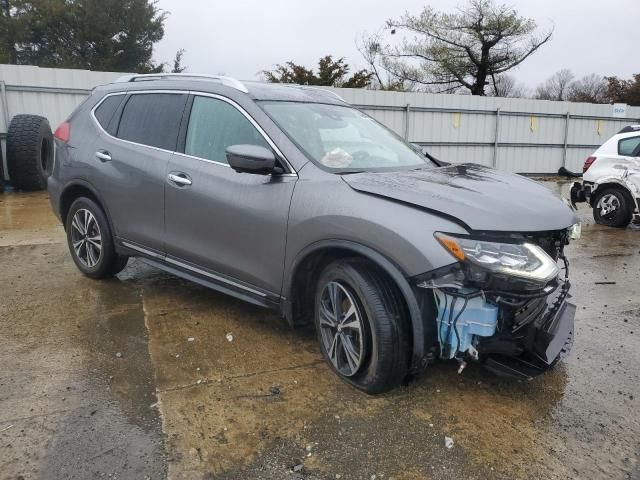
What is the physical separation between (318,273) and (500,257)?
1129mm

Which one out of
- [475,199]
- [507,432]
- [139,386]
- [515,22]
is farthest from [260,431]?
[515,22]

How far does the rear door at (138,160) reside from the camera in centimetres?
402

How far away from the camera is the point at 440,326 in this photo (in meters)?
2.73

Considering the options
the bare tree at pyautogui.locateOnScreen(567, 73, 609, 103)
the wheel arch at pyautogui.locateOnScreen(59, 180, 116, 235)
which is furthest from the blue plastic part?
the bare tree at pyautogui.locateOnScreen(567, 73, 609, 103)

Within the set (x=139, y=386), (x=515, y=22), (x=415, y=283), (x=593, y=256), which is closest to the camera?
(x=415, y=283)

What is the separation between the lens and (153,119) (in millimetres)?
4219

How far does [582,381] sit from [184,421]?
233cm

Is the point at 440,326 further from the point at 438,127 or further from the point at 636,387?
the point at 438,127

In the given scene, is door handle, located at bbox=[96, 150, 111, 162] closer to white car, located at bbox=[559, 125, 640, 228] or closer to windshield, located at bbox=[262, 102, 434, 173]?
windshield, located at bbox=[262, 102, 434, 173]

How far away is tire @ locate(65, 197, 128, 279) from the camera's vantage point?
4.62 meters

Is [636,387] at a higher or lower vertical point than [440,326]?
lower

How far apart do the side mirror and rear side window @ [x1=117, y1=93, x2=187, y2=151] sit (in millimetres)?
962

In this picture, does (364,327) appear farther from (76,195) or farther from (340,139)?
(76,195)

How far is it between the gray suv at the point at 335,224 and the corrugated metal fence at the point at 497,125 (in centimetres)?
895
